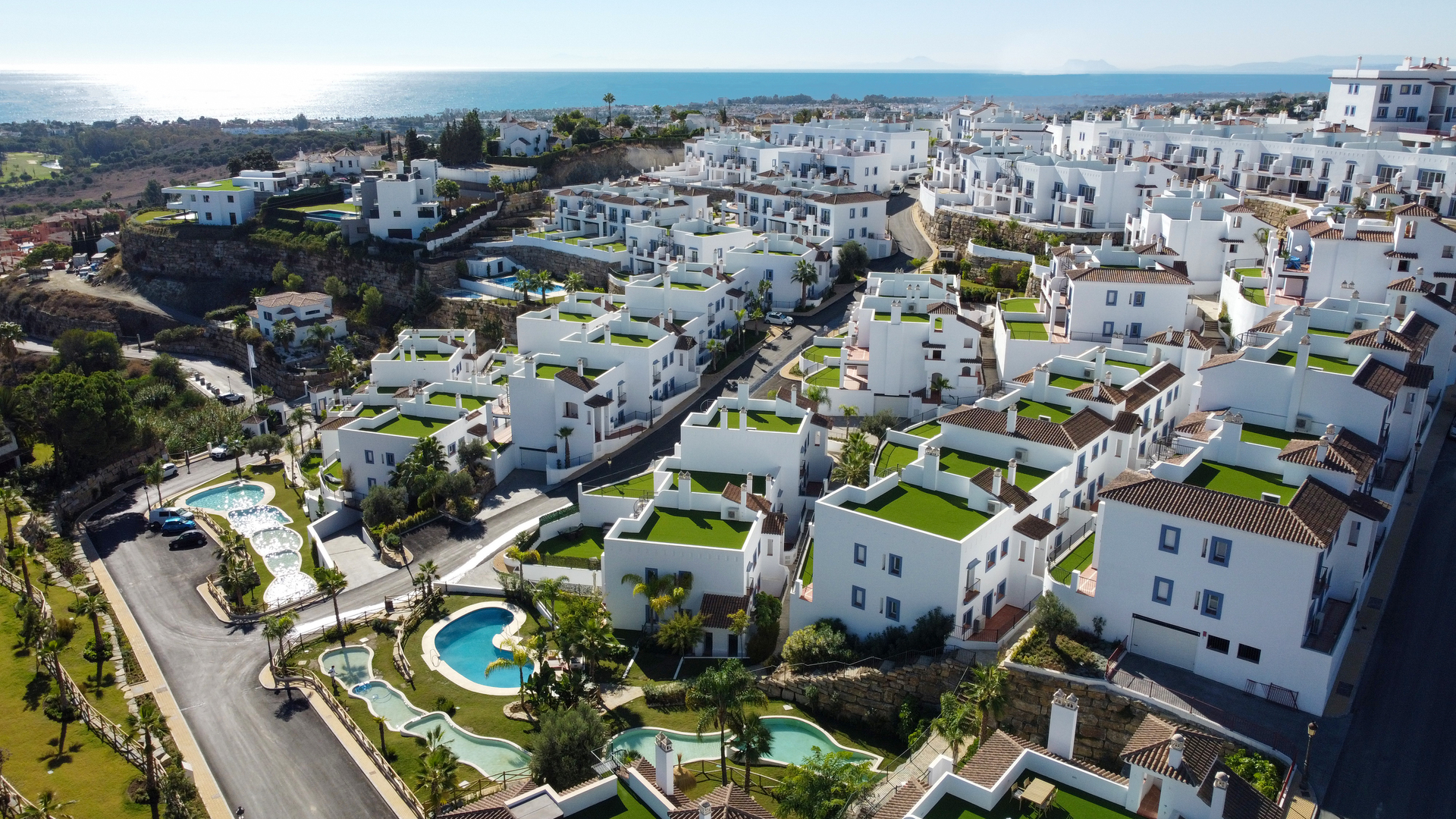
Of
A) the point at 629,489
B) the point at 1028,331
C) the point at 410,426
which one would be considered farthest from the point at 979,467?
the point at 410,426

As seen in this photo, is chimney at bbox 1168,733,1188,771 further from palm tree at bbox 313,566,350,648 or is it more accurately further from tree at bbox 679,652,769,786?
palm tree at bbox 313,566,350,648

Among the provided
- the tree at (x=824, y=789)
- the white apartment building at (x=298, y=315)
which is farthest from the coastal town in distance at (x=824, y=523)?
the white apartment building at (x=298, y=315)

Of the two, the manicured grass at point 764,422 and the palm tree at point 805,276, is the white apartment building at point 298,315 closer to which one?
the palm tree at point 805,276

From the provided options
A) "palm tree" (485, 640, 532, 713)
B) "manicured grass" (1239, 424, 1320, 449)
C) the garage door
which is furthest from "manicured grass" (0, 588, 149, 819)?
"manicured grass" (1239, 424, 1320, 449)

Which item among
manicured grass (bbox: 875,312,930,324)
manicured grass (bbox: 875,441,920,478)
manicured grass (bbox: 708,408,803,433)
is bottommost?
manicured grass (bbox: 875,441,920,478)

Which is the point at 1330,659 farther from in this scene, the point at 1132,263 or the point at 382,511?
the point at 382,511

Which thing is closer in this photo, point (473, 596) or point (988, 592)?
point (988, 592)

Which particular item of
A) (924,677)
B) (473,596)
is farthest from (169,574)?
(924,677)
